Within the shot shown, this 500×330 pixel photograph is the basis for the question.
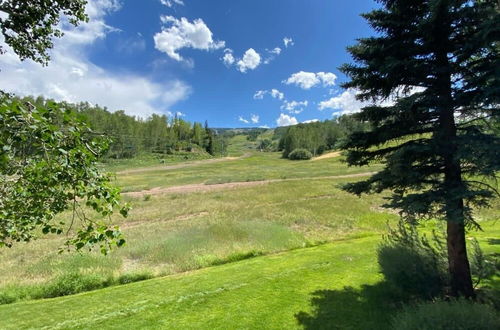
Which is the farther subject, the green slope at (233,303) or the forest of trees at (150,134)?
the forest of trees at (150,134)

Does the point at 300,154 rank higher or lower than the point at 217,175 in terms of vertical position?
higher

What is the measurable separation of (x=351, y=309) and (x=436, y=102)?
18.3 feet

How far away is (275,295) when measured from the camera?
820 centimetres

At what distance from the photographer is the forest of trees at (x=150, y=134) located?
87.5 m

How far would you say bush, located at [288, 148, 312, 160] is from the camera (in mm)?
93312

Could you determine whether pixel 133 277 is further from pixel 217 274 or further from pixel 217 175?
pixel 217 175

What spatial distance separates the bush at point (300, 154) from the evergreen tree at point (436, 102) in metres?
86.9

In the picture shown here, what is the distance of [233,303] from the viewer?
7801mm

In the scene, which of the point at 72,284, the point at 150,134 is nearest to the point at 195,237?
the point at 72,284

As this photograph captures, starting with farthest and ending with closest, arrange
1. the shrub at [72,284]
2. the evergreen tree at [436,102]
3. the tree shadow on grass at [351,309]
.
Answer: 1. the shrub at [72,284]
2. the tree shadow on grass at [351,309]
3. the evergreen tree at [436,102]

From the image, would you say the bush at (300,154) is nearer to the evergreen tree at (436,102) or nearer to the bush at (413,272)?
the bush at (413,272)

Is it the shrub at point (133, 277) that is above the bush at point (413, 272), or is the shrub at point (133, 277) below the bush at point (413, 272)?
below

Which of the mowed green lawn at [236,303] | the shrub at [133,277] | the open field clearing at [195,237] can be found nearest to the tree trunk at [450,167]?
the mowed green lawn at [236,303]

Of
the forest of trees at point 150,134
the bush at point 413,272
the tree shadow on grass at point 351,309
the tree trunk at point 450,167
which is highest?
the forest of trees at point 150,134
